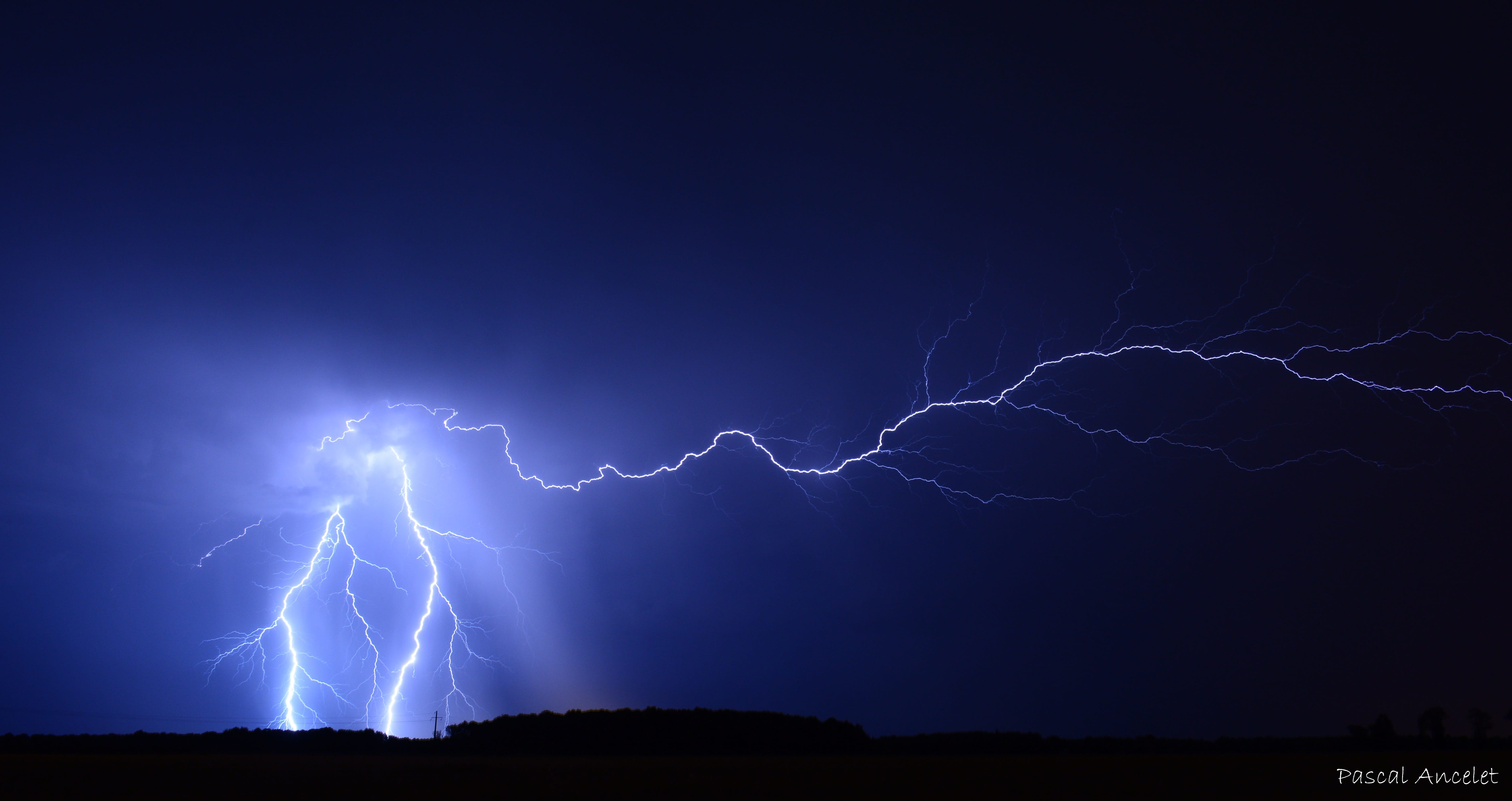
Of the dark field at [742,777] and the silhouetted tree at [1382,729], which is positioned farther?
the silhouetted tree at [1382,729]

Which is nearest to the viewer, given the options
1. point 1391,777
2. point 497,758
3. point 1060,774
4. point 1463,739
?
point 1391,777

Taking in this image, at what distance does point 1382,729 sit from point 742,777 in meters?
20.1

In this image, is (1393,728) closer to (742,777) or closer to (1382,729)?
(1382,729)

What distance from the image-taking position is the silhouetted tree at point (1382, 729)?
1980cm

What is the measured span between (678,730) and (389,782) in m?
10.6

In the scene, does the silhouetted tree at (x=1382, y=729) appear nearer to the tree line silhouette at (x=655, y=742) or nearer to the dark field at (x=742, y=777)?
the tree line silhouette at (x=655, y=742)

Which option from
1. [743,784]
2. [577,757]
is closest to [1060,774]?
[743,784]

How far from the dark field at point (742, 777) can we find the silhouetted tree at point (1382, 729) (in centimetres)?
545

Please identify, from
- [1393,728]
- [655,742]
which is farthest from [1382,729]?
[655,742]

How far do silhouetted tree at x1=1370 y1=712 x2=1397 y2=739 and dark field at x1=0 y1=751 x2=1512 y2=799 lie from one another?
5448 mm

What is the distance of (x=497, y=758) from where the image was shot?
591 inches

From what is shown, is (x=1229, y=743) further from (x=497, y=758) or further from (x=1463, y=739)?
(x=497, y=758)

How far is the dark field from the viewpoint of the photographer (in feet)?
25.6

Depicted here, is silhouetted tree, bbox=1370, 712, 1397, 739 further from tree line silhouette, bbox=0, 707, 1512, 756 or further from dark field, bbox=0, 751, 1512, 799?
dark field, bbox=0, 751, 1512, 799
